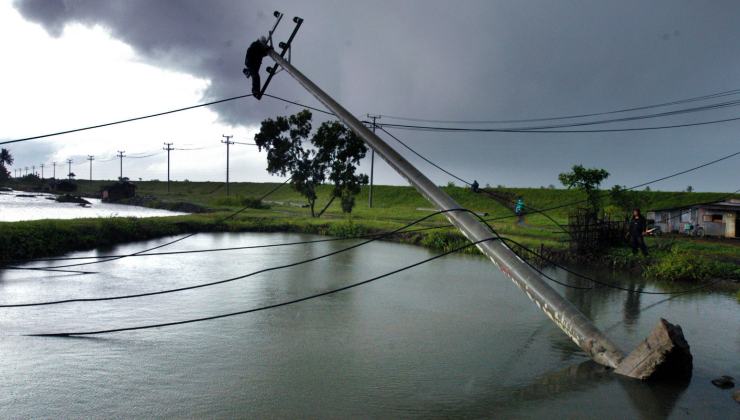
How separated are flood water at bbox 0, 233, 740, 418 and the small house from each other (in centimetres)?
1173

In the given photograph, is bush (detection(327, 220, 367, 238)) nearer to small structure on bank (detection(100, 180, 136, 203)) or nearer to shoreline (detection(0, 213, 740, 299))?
shoreline (detection(0, 213, 740, 299))

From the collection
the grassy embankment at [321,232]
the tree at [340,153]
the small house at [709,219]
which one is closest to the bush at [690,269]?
the grassy embankment at [321,232]

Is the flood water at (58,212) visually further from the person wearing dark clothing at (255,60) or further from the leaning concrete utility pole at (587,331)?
the leaning concrete utility pole at (587,331)

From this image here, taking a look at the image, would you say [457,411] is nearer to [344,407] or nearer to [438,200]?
[344,407]

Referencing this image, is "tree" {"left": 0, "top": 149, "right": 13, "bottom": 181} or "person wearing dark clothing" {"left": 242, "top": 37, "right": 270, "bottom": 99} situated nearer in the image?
"person wearing dark clothing" {"left": 242, "top": 37, "right": 270, "bottom": 99}

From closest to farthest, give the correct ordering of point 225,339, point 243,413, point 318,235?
point 243,413 < point 225,339 < point 318,235

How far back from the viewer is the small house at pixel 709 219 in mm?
20953

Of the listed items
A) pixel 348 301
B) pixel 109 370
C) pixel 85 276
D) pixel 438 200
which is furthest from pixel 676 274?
pixel 85 276

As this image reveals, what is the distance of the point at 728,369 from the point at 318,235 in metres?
18.4

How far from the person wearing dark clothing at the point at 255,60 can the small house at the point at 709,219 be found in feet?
57.8

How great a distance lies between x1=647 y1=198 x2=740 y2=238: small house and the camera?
68.7 ft

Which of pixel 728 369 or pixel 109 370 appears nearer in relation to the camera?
pixel 109 370

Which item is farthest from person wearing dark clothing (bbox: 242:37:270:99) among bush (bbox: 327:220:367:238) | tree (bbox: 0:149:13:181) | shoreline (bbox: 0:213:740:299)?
tree (bbox: 0:149:13:181)

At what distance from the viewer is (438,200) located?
6.36m
